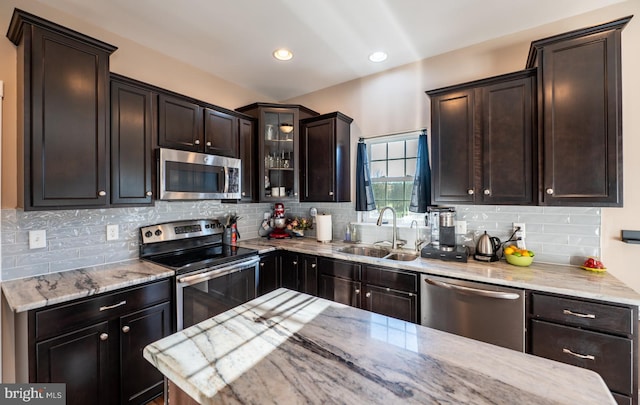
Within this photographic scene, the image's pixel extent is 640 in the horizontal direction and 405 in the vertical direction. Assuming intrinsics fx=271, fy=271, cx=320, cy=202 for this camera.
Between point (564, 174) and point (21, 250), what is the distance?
3699 millimetres

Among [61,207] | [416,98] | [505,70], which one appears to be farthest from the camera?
[416,98]

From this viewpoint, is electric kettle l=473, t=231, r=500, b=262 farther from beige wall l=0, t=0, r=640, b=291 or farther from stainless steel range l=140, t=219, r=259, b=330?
stainless steel range l=140, t=219, r=259, b=330

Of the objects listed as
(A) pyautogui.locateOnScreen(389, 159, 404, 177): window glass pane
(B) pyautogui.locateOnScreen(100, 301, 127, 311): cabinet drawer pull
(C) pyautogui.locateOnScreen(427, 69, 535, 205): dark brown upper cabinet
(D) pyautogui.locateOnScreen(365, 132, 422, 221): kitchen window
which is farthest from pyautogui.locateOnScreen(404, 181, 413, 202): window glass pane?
(B) pyautogui.locateOnScreen(100, 301, 127, 311): cabinet drawer pull

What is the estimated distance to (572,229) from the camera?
2.08 metres

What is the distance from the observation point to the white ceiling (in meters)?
1.95

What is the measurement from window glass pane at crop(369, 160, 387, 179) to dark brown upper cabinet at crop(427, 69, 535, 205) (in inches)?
31.3

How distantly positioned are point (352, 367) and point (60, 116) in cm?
220

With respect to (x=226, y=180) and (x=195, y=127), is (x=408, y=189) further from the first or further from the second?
(x=195, y=127)

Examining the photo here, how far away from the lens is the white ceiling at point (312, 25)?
A: 1.95 metres

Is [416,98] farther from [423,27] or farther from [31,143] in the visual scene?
[31,143]

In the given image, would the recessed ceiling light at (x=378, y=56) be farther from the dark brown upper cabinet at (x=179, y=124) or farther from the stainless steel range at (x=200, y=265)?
the stainless steel range at (x=200, y=265)

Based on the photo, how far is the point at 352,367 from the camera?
2.81ft

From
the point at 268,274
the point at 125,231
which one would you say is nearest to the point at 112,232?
the point at 125,231

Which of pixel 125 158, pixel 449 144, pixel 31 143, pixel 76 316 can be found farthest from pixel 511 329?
pixel 31 143
